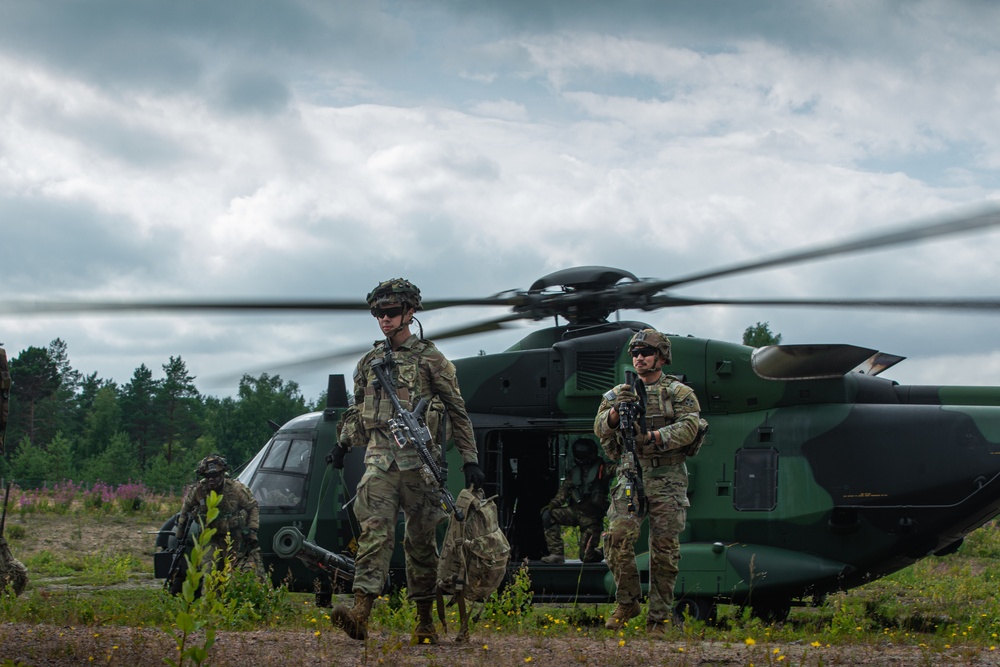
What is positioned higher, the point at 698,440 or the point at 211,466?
the point at 698,440

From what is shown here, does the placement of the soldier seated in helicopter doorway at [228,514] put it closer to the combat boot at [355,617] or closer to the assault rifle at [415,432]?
the combat boot at [355,617]

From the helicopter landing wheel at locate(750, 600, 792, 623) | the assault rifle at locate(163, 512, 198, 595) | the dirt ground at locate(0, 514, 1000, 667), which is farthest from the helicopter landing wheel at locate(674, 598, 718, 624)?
the assault rifle at locate(163, 512, 198, 595)

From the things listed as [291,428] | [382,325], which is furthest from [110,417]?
[382,325]

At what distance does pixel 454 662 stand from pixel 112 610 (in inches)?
147

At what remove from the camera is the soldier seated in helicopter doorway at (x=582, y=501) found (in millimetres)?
9297

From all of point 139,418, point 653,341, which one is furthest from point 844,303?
point 139,418

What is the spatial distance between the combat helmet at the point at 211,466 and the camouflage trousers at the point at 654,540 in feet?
15.7

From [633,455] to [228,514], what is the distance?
181 inches

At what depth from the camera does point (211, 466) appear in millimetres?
10305

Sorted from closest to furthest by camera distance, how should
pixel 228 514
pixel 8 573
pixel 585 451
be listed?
1. pixel 8 573
2. pixel 585 451
3. pixel 228 514

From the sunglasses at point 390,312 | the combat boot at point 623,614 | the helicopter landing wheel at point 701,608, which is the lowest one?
the helicopter landing wheel at point 701,608

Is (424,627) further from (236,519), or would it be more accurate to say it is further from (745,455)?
(236,519)

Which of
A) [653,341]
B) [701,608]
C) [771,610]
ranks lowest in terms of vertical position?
[771,610]

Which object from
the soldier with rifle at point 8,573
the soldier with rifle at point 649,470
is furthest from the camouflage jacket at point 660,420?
the soldier with rifle at point 8,573
